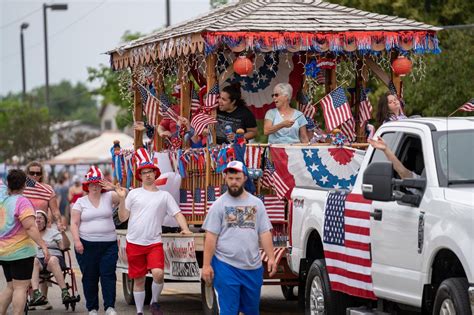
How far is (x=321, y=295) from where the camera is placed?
12859 mm

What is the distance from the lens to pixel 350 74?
60.6ft

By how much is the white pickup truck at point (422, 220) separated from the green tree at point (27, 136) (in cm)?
5764

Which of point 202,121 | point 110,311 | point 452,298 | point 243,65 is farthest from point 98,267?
point 452,298

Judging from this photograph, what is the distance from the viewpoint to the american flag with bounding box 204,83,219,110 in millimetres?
15992

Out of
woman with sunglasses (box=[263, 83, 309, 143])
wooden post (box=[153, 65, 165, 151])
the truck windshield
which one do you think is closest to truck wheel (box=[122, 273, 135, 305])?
wooden post (box=[153, 65, 165, 151])

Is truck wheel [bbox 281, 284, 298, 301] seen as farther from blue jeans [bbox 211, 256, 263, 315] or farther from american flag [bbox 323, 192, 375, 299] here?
blue jeans [bbox 211, 256, 263, 315]

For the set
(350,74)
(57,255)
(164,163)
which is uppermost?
(350,74)

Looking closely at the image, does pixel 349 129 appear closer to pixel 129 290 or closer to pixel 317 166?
pixel 317 166

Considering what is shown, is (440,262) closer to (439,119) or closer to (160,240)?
(439,119)

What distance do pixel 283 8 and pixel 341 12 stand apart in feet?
2.56

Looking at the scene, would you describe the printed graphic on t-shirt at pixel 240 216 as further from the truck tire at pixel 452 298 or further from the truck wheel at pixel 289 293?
the truck wheel at pixel 289 293

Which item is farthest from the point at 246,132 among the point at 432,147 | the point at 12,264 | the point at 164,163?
the point at 432,147

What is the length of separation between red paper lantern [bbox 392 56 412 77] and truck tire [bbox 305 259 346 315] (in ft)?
15.3

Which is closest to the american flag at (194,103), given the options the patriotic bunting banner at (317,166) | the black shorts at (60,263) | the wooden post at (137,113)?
the patriotic bunting banner at (317,166)
